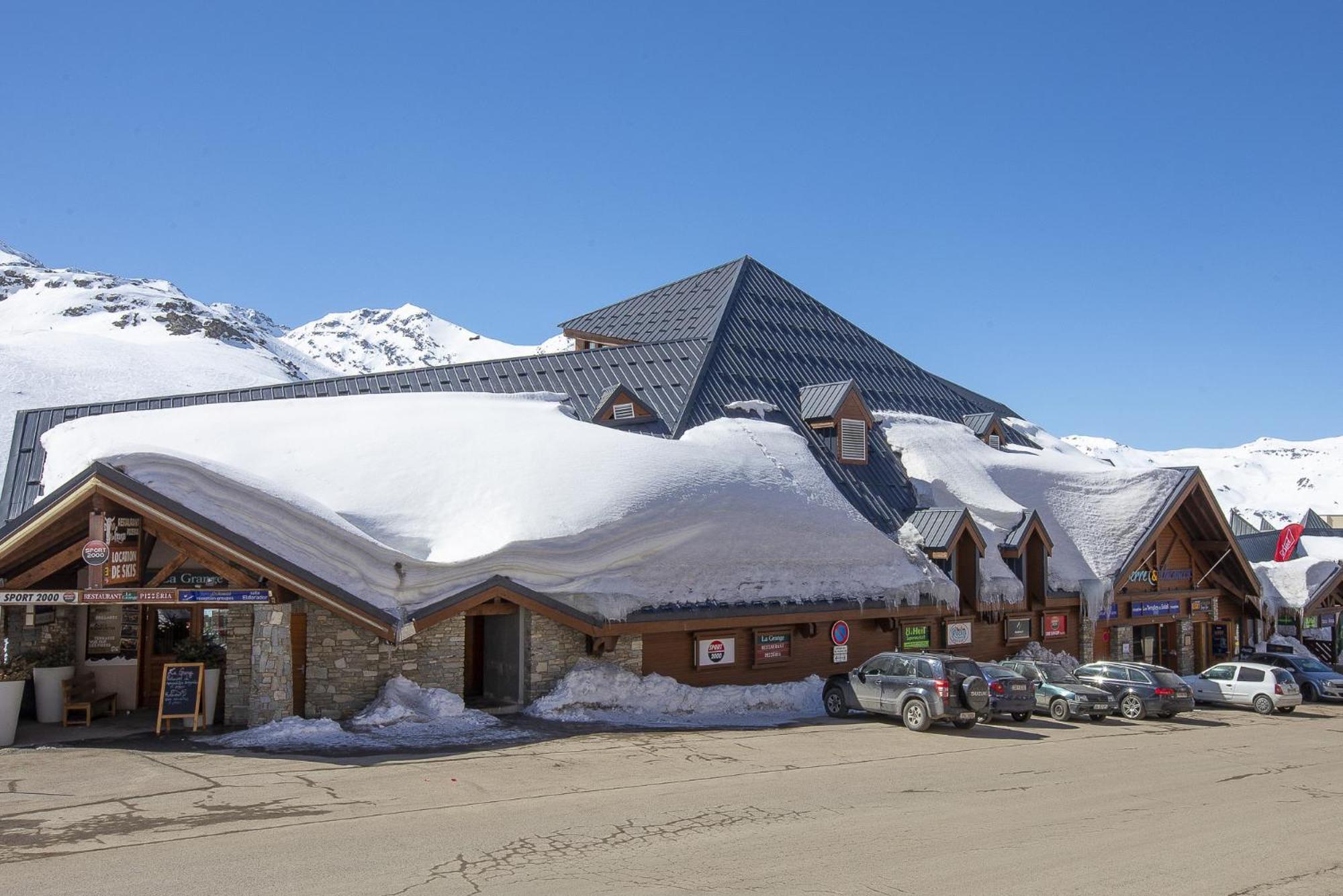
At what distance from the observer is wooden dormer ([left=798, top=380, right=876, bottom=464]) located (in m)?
30.1

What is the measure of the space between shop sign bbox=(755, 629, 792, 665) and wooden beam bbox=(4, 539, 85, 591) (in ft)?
45.9

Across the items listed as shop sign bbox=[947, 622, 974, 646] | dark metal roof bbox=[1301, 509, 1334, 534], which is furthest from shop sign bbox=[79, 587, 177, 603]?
dark metal roof bbox=[1301, 509, 1334, 534]

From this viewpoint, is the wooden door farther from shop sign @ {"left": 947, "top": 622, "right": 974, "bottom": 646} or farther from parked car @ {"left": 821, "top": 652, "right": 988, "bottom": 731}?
shop sign @ {"left": 947, "top": 622, "right": 974, "bottom": 646}

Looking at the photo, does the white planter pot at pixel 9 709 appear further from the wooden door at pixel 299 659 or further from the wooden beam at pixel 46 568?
the wooden door at pixel 299 659

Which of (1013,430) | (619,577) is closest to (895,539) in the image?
(619,577)

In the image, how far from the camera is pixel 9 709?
54.9ft

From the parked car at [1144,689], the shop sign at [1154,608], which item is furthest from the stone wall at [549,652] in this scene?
the shop sign at [1154,608]

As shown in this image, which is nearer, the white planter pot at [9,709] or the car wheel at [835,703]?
the white planter pot at [9,709]

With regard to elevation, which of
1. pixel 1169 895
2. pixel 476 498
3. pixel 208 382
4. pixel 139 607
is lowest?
pixel 1169 895

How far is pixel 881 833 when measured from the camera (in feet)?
39.3

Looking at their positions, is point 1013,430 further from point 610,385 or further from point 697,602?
point 697,602

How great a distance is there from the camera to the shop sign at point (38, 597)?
57.1ft

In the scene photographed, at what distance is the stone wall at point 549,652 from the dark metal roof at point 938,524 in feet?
32.3

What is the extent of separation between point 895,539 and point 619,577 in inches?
371
